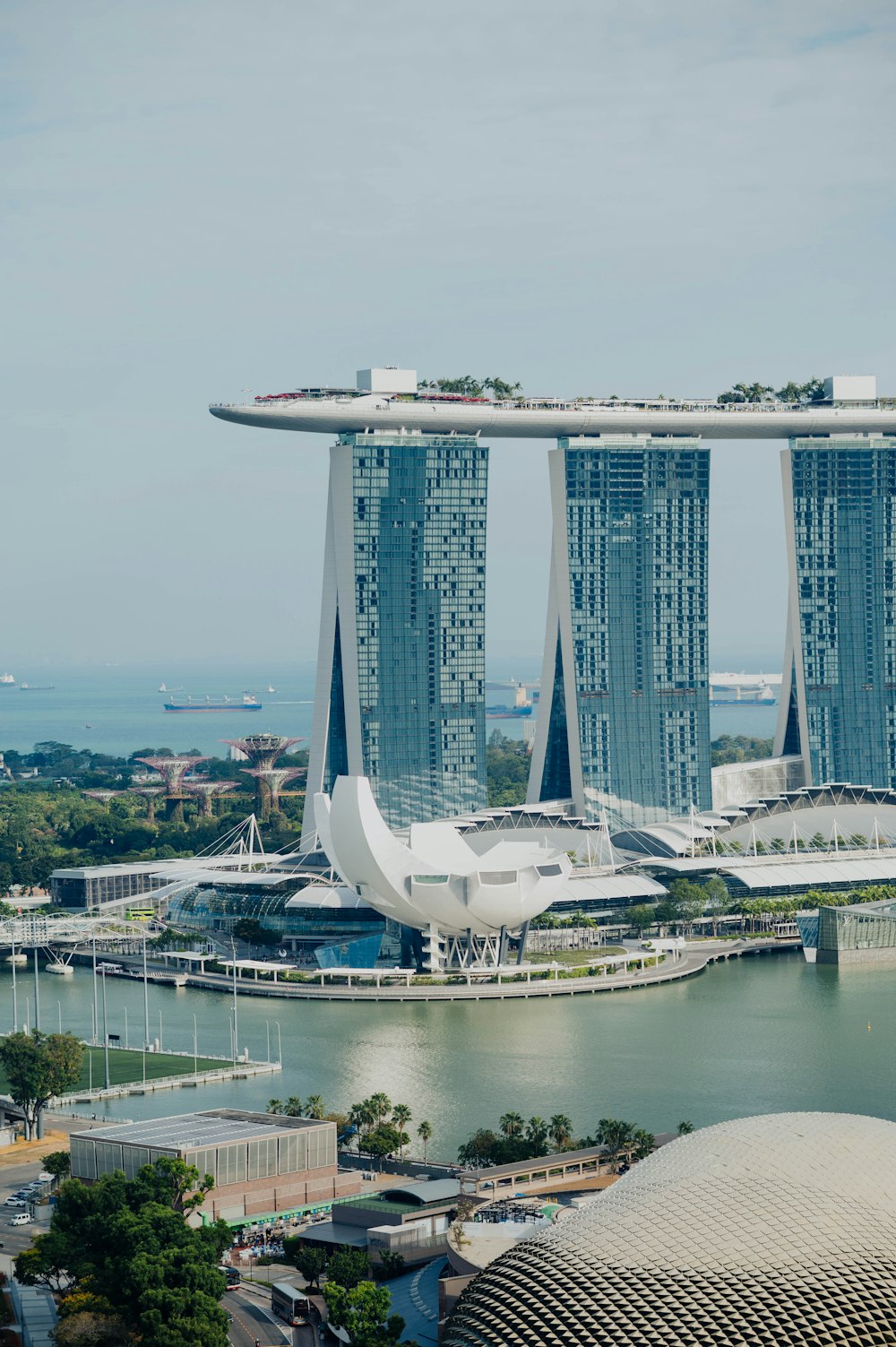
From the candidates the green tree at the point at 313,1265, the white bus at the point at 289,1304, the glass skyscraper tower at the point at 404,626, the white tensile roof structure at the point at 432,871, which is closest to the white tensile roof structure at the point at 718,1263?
the white bus at the point at 289,1304

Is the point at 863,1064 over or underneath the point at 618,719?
underneath

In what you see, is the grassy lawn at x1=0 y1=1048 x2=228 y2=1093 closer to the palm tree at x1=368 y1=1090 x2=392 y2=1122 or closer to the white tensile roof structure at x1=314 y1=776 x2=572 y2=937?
the palm tree at x1=368 y1=1090 x2=392 y2=1122

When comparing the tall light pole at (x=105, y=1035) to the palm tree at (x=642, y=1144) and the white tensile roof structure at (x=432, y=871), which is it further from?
the palm tree at (x=642, y=1144)

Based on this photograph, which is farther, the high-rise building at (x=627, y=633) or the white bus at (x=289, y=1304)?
the high-rise building at (x=627, y=633)

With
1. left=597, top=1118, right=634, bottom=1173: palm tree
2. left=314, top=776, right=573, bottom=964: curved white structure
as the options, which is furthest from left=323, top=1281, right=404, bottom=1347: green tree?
left=314, top=776, right=573, bottom=964: curved white structure

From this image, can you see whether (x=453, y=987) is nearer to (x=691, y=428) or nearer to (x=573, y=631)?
(x=573, y=631)

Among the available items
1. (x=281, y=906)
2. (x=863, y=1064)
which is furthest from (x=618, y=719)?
(x=863, y=1064)

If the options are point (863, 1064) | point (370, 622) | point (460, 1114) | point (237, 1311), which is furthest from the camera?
point (370, 622)

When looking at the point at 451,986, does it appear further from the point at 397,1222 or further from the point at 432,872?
the point at 397,1222
